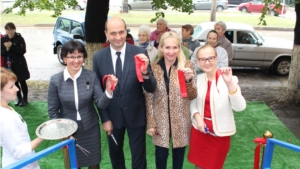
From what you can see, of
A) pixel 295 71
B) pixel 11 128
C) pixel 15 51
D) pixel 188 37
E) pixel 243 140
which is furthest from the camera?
pixel 295 71

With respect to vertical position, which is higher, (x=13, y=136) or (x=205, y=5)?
(x=205, y=5)

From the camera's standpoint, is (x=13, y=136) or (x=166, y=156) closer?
(x=13, y=136)

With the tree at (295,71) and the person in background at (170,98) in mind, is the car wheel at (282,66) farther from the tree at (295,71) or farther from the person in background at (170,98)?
the person in background at (170,98)

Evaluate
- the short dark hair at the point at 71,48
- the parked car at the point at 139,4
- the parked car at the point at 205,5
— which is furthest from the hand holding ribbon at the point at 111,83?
the parked car at the point at 205,5

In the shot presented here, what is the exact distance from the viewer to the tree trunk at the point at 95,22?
624 centimetres

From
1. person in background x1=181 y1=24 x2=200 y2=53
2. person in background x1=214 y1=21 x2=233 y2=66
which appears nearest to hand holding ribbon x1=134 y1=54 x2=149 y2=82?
person in background x1=214 y1=21 x2=233 y2=66

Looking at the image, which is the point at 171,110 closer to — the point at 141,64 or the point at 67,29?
the point at 141,64

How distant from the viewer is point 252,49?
9.20 m

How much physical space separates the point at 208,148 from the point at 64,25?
29.7 feet

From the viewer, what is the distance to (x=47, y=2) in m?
5.55

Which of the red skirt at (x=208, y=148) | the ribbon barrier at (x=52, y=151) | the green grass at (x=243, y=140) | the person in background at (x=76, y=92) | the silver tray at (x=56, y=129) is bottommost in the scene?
the green grass at (x=243, y=140)

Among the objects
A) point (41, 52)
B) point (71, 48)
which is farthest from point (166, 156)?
point (41, 52)

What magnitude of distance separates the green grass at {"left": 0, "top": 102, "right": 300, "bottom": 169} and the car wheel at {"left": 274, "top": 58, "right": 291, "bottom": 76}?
139 inches

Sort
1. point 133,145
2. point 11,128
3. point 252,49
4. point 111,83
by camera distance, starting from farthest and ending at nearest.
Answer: point 252,49, point 133,145, point 111,83, point 11,128
